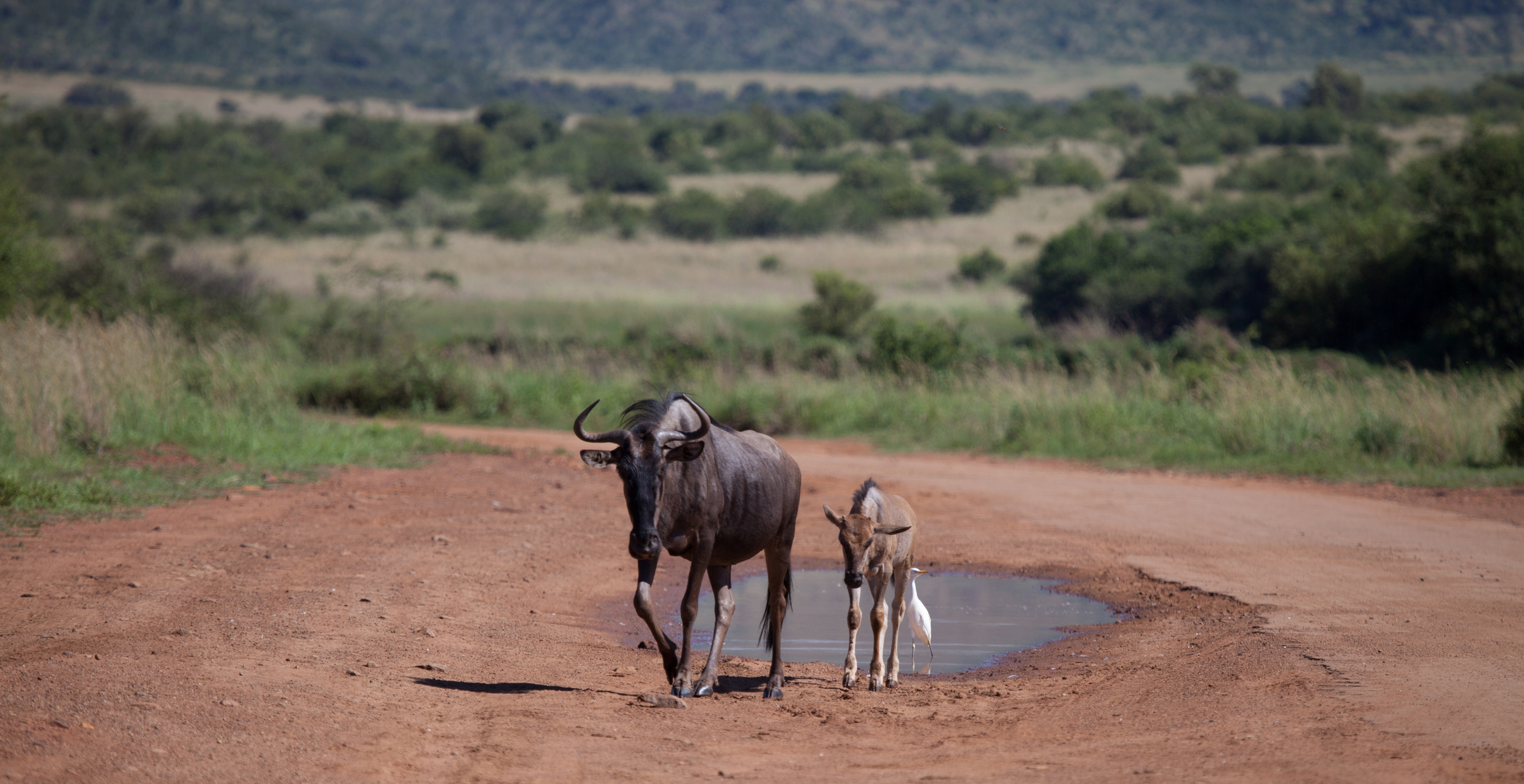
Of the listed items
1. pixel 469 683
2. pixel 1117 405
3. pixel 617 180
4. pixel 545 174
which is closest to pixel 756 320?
pixel 1117 405

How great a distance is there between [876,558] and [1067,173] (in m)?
63.3

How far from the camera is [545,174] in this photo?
252 ft

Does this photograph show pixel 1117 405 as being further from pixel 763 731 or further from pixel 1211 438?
pixel 763 731

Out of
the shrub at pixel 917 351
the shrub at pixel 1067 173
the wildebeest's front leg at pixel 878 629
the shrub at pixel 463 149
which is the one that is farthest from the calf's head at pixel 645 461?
the shrub at pixel 463 149

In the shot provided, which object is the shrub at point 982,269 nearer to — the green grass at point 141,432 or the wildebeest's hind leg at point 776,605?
the green grass at point 141,432

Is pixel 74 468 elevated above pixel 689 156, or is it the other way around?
pixel 689 156

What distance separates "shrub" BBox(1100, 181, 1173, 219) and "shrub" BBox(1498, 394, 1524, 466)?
3701 centimetres

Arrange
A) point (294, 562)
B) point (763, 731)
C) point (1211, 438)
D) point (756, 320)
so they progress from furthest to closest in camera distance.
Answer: point (756, 320), point (1211, 438), point (294, 562), point (763, 731)

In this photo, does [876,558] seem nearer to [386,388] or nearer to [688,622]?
[688,622]

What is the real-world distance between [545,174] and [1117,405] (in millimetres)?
60486

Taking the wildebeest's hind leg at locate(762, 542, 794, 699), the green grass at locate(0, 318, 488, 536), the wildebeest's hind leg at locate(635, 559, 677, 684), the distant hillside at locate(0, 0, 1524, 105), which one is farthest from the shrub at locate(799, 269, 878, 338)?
the distant hillside at locate(0, 0, 1524, 105)

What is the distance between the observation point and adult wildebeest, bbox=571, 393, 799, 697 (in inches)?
268

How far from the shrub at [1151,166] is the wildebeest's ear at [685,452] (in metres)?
60.9

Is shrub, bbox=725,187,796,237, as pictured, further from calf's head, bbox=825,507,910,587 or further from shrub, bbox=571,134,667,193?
calf's head, bbox=825,507,910,587
